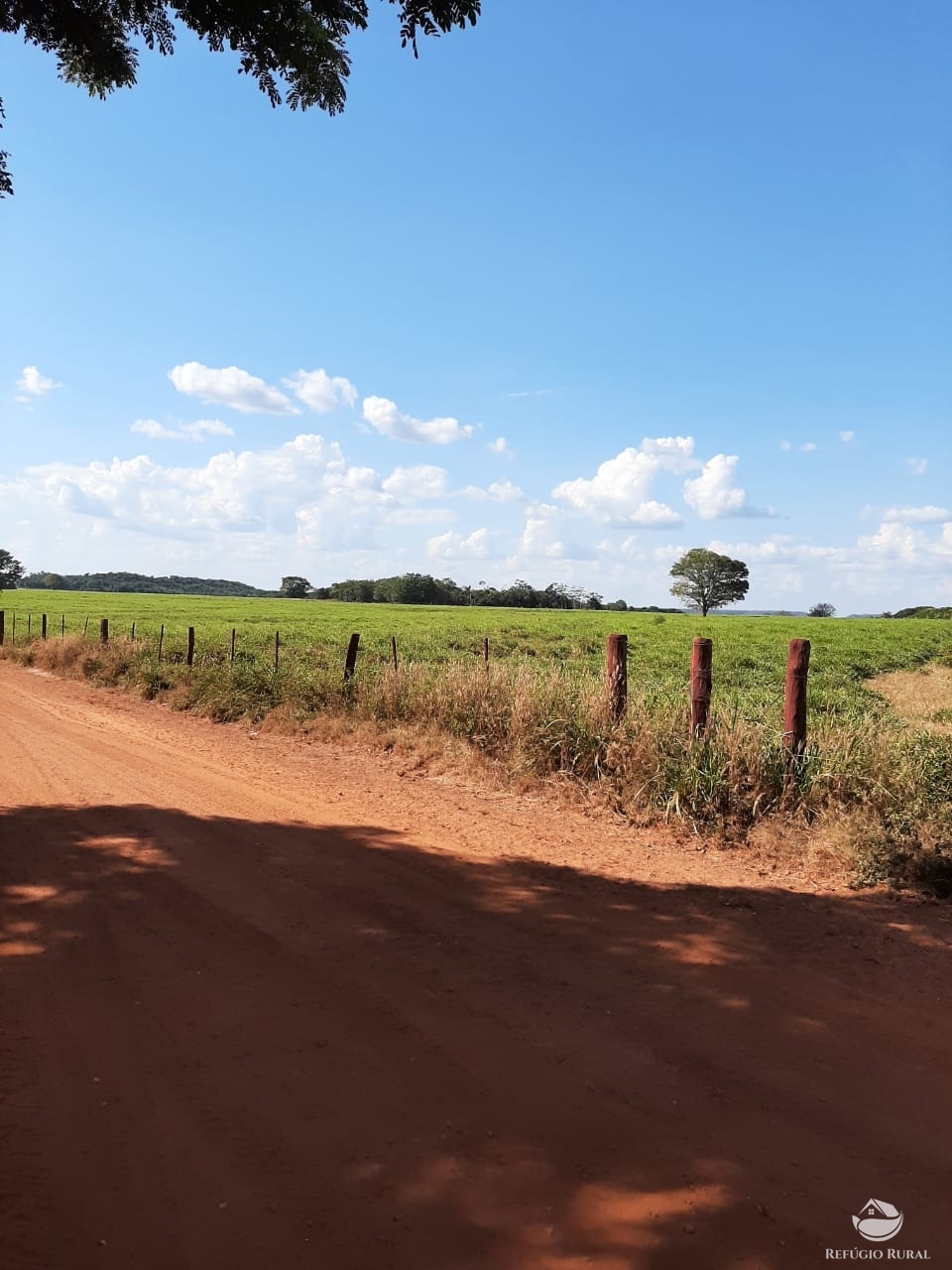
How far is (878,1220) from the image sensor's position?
2645 mm

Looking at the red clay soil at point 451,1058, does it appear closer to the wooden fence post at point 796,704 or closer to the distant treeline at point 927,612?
the wooden fence post at point 796,704

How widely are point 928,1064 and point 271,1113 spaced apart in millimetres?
2986

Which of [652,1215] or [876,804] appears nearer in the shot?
[652,1215]

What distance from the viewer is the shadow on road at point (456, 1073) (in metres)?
2.57

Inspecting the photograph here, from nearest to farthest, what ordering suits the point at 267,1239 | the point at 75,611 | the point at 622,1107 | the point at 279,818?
the point at 267,1239 → the point at 622,1107 → the point at 279,818 → the point at 75,611

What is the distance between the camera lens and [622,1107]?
10.5 feet

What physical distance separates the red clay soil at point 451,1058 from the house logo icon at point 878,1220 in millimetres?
33

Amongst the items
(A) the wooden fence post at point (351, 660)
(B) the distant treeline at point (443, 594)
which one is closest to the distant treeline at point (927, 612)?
(B) the distant treeline at point (443, 594)

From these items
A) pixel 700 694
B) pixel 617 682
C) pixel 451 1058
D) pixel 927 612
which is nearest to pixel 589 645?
pixel 617 682

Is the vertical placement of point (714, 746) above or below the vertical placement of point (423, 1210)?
above

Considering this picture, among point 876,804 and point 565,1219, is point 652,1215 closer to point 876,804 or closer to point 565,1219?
point 565,1219

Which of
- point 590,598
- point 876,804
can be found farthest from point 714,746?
point 590,598

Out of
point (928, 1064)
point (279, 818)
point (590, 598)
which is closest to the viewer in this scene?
point (928, 1064)

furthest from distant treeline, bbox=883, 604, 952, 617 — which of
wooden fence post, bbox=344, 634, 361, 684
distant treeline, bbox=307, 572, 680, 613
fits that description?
wooden fence post, bbox=344, 634, 361, 684
